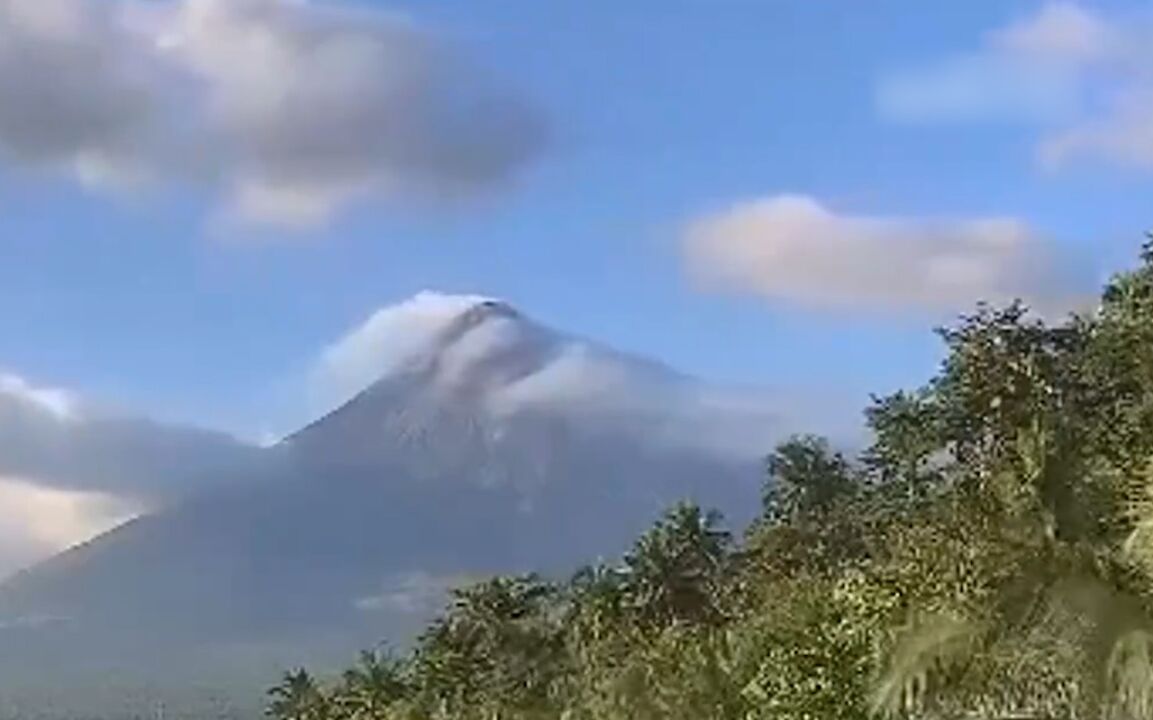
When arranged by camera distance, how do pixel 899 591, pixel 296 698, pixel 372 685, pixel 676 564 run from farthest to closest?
pixel 296 698, pixel 372 685, pixel 676 564, pixel 899 591

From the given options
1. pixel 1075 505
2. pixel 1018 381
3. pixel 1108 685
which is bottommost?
pixel 1108 685

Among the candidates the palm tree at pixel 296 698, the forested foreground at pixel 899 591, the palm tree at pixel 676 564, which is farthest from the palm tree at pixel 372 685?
the palm tree at pixel 676 564

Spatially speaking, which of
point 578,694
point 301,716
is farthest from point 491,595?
point 578,694

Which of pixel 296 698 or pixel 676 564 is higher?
pixel 676 564

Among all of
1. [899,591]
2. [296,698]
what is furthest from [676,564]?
[899,591]

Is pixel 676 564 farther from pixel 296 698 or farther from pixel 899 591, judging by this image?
pixel 899 591

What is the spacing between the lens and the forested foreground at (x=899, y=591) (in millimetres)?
14305

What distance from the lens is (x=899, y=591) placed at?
24453mm

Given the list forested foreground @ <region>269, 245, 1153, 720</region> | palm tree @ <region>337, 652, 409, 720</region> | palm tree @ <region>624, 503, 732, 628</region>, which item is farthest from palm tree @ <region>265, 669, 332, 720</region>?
palm tree @ <region>624, 503, 732, 628</region>

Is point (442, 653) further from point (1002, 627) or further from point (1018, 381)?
point (1002, 627)

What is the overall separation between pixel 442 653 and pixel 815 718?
1634 inches

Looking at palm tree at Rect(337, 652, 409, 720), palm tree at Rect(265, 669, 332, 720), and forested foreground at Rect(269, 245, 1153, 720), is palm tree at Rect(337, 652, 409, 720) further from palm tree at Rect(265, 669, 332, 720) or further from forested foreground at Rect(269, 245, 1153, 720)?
palm tree at Rect(265, 669, 332, 720)

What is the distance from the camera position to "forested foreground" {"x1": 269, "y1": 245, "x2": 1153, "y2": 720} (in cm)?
1430

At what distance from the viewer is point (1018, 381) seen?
184 ft
